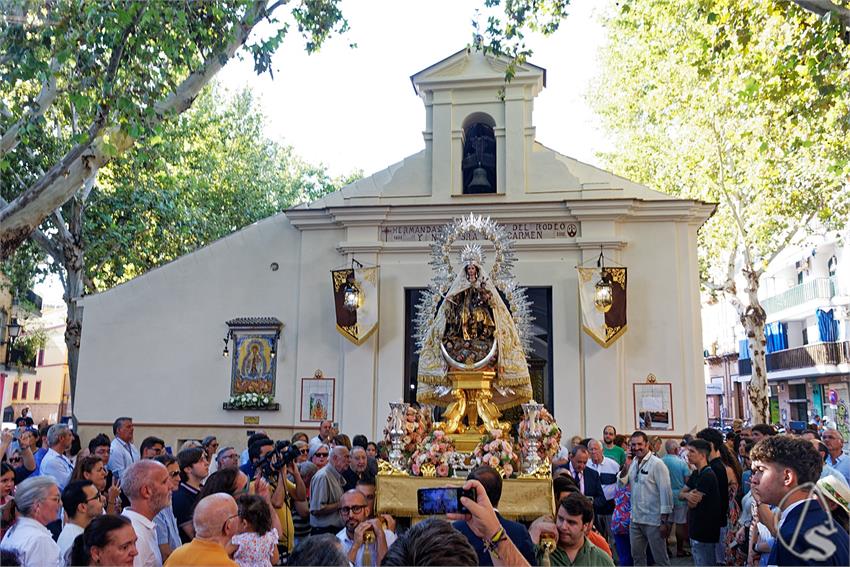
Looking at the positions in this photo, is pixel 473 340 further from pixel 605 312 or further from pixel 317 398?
pixel 317 398

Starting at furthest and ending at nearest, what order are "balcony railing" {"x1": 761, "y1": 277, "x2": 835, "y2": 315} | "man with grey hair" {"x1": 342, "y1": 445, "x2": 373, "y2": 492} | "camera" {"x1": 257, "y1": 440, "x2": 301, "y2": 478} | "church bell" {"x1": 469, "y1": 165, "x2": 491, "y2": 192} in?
"balcony railing" {"x1": 761, "y1": 277, "x2": 835, "y2": 315} → "church bell" {"x1": 469, "y1": 165, "x2": 491, "y2": 192} → "man with grey hair" {"x1": 342, "y1": 445, "x2": 373, "y2": 492} → "camera" {"x1": 257, "y1": 440, "x2": 301, "y2": 478}

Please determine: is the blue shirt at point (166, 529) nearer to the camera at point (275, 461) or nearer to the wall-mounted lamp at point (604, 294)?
the camera at point (275, 461)

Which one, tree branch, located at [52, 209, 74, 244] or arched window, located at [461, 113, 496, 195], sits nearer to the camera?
arched window, located at [461, 113, 496, 195]

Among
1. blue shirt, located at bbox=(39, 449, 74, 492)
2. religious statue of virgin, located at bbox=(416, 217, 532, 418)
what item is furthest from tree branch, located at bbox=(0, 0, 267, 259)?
religious statue of virgin, located at bbox=(416, 217, 532, 418)

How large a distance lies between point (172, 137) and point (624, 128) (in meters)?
12.6

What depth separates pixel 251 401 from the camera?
1526 cm

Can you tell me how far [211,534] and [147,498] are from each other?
0.91 meters

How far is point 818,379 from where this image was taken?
102 ft

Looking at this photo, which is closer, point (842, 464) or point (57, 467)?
point (57, 467)

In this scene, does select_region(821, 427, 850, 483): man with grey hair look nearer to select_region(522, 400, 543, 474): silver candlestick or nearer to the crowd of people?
the crowd of people

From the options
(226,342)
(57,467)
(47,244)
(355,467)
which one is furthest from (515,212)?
(47,244)

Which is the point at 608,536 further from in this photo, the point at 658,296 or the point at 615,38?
the point at 615,38

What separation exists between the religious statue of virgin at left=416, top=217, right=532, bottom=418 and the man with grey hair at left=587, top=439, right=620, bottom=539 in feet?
3.89

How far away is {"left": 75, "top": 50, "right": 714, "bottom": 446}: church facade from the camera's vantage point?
14641mm
